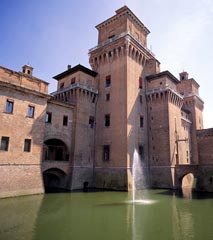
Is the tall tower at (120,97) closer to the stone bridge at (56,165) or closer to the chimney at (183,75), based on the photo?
the stone bridge at (56,165)

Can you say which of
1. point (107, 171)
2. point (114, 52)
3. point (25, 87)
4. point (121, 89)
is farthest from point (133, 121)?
point (25, 87)

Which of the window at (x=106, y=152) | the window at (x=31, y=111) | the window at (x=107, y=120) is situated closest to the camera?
the window at (x=31, y=111)

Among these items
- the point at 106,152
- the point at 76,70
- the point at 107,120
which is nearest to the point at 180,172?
the point at 106,152

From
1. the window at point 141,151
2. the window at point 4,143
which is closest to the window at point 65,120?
the window at point 4,143

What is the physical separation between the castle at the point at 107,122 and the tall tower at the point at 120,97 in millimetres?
127

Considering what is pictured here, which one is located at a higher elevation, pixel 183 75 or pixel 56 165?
pixel 183 75

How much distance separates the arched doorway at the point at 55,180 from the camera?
26.5 metres

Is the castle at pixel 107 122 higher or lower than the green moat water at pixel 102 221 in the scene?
higher

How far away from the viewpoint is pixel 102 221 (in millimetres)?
12359

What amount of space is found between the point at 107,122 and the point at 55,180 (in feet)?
34.6

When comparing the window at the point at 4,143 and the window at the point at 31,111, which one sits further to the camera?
the window at the point at 31,111

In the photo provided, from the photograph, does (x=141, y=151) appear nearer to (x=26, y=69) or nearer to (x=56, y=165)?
(x=56, y=165)

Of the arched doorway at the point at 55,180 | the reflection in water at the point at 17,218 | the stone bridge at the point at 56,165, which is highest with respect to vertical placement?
the stone bridge at the point at 56,165

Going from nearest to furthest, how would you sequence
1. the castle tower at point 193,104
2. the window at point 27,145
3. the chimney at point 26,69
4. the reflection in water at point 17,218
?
the reflection in water at point 17,218 → the window at point 27,145 → the chimney at point 26,69 → the castle tower at point 193,104
